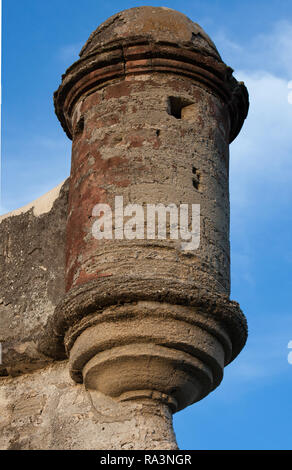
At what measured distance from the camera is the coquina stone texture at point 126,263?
17.6 ft

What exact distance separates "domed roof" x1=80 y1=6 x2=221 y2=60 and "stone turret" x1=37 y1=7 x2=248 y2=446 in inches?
0.5

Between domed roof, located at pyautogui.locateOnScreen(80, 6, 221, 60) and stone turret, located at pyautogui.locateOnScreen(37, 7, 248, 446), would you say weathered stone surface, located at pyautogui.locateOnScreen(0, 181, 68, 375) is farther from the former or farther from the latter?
domed roof, located at pyautogui.locateOnScreen(80, 6, 221, 60)

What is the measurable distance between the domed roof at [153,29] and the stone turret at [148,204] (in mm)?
12

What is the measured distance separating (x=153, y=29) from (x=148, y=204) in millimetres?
1547

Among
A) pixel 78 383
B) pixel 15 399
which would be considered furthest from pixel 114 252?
pixel 15 399

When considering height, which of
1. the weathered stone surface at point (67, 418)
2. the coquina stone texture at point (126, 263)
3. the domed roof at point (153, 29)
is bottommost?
the weathered stone surface at point (67, 418)

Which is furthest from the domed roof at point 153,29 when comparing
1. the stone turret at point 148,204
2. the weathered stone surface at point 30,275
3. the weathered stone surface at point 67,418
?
the weathered stone surface at point 67,418

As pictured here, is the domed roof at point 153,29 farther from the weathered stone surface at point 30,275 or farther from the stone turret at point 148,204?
the weathered stone surface at point 30,275

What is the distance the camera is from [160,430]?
534cm

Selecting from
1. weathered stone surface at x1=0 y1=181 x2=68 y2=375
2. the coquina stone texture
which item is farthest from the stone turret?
weathered stone surface at x1=0 y1=181 x2=68 y2=375

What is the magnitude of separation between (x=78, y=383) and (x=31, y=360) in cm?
51

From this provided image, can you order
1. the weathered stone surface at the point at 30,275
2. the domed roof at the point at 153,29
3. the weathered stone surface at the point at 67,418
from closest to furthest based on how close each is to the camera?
1. the weathered stone surface at the point at 67,418
2. the weathered stone surface at the point at 30,275
3. the domed roof at the point at 153,29
